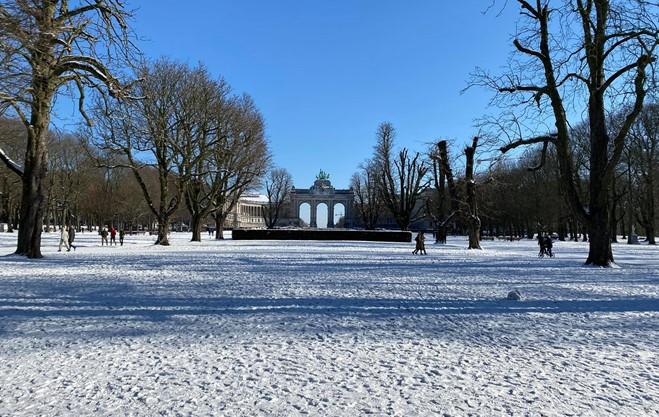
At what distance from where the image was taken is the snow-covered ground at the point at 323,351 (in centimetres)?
392

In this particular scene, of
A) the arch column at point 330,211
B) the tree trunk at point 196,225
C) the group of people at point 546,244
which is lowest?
the group of people at point 546,244

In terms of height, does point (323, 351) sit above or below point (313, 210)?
below

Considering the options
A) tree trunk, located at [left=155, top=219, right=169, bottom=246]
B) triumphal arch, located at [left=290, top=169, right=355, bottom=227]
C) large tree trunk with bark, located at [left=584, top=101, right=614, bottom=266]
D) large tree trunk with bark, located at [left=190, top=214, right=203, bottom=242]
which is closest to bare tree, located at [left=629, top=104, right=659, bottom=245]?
large tree trunk with bark, located at [left=584, top=101, right=614, bottom=266]

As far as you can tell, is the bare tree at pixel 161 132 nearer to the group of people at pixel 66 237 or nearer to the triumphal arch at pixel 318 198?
the group of people at pixel 66 237

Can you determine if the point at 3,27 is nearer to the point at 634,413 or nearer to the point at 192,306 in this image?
the point at 192,306

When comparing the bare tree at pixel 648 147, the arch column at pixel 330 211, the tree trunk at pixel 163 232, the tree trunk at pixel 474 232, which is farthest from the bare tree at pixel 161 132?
the arch column at pixel 330 211

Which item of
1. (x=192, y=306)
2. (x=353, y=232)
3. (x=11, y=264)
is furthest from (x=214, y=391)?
(x=353, y=232)

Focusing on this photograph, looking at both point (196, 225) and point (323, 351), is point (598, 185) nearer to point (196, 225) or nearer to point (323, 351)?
point (323, 351)

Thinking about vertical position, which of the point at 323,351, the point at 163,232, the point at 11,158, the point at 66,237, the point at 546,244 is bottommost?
the point at 323,351

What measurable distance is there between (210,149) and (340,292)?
25987 millimetres

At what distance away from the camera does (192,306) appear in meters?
8.26

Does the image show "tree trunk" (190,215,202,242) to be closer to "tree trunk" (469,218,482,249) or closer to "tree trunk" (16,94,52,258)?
"tree trunk" (16,94,52,258)

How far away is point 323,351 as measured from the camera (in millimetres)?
5434

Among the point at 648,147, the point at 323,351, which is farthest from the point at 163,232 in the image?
the point at 648,147
